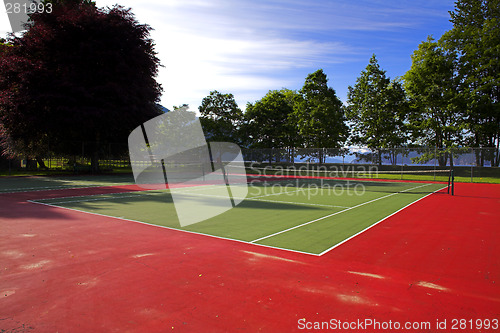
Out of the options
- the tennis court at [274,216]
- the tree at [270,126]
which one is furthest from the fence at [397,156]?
the tennis court at [274,216]

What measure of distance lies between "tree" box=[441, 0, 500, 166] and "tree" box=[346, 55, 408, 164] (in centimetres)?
698

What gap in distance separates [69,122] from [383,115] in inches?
1402

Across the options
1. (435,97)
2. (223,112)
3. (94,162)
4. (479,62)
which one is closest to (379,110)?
(435,97)

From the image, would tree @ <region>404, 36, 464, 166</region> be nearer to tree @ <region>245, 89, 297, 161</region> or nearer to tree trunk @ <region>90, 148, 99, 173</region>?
→ tree @ <region>245, 89, 297, 161</region>

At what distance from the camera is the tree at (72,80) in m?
26.5

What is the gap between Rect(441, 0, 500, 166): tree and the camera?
113 feet

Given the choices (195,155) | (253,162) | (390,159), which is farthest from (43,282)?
(195,155)

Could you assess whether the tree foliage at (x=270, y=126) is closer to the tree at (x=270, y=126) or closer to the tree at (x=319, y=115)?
the tree at (x=270, y=126)

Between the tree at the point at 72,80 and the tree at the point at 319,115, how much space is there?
70.3 ft

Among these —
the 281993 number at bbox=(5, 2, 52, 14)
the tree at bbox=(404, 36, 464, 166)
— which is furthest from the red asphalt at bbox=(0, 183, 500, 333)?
the tree at bbox=(404, 36, 464, 166)

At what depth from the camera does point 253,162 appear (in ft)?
129

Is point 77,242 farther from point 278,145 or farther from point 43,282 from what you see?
point 278,145

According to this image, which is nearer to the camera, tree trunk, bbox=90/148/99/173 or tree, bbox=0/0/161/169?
tree, bbox=0/0/161/169

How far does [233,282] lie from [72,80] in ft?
93.6
